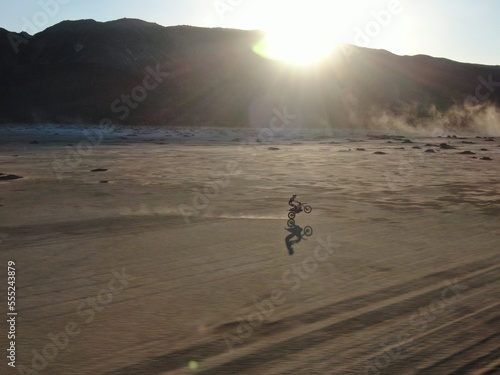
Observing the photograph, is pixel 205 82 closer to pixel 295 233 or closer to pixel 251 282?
pixel 295 233

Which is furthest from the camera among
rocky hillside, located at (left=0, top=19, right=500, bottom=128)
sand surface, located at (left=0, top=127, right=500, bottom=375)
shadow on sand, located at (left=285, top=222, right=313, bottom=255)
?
rocky hillside, located at (left=0, top=19, right=500, bottom=128)

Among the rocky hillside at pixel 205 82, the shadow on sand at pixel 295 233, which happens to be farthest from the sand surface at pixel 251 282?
the rocky hillside at pixel 205 82

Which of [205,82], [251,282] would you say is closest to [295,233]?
[251,282]

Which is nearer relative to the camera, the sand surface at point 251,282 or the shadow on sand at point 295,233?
the sand surface at point 251,282

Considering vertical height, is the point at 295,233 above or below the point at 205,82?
below

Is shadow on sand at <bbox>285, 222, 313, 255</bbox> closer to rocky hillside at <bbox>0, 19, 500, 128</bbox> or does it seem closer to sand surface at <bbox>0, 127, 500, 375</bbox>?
sand surface at <bbox>0, 127, 500, 375</bbox>

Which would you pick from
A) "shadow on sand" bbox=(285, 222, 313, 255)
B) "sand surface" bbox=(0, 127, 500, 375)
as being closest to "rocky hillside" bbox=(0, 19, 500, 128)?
"sand surface" bbox=(0, 127, 500, 375)

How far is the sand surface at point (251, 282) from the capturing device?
5117 millimetres

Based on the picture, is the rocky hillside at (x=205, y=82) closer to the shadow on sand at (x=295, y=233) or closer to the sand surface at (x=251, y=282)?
the sand surface at (x=251, y=282)

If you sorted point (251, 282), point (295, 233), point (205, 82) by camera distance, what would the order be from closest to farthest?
point (251, 282), point (295, 233), point (205, 82)

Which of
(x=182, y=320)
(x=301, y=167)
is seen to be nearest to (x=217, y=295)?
(x=182, y=320)

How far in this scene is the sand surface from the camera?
16.8 feet

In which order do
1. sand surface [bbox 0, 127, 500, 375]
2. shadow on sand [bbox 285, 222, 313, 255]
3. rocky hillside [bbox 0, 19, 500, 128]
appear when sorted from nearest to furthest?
sand surface [bbox 0, 127, 500, 375]
shadow on sand [bbox 285, 222, 313, 255]
rocky hillside [bbox 0, 19, 500, 128]

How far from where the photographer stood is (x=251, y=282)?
23.4 ft
